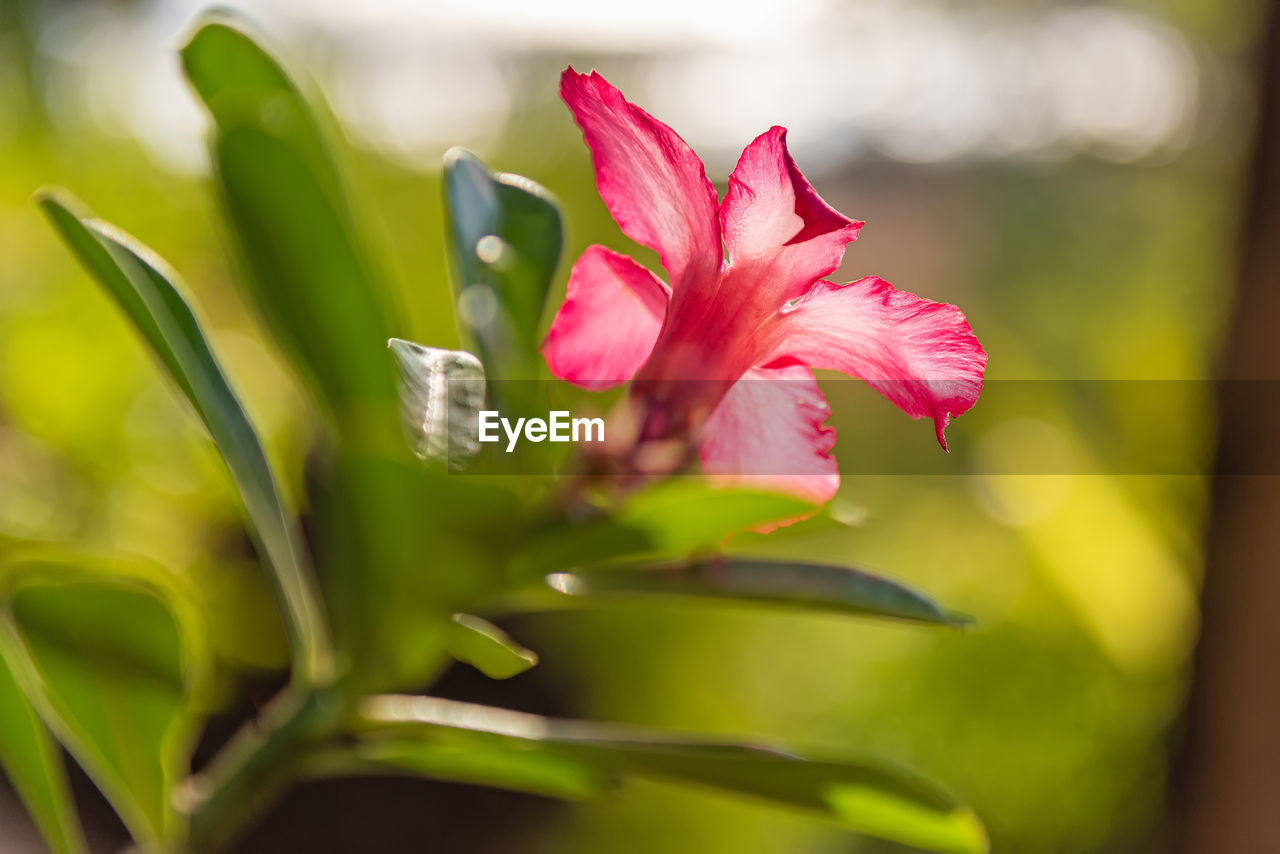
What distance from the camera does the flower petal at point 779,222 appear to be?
23 centimetres

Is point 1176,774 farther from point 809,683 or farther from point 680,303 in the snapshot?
point 680,303

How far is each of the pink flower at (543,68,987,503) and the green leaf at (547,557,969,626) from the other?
0.04m

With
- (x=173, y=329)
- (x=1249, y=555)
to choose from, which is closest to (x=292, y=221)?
(x=173, y=329)

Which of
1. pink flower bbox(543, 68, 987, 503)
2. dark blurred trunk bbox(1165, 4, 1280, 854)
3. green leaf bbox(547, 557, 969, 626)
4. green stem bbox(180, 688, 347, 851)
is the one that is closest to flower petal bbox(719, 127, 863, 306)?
pink flower bbox(543, 68, 987, 503)

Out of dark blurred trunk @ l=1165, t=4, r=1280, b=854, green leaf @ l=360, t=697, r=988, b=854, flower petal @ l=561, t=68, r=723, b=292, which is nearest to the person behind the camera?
flower petal @ l=561, t=68, r=723, b=292

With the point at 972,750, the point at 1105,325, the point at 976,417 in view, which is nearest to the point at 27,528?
the point at 972,750

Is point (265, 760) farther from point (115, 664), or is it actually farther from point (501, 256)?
point (501, 256)

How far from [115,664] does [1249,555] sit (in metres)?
1.17

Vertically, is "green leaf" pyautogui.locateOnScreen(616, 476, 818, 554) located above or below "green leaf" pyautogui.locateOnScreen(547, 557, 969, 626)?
above

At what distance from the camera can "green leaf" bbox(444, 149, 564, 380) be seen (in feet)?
0.95

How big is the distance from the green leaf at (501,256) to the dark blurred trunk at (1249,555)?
41.6 inches

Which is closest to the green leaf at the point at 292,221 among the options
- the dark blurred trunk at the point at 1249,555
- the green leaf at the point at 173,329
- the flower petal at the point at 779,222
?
the green leaf at the point at 173,329

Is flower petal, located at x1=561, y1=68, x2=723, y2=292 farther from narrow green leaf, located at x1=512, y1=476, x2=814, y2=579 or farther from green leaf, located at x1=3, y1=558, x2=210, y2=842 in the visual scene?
green leaf, located at x1=3, y1=558, x2=210, y2=842

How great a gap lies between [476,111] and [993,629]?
175 centimetres
